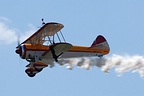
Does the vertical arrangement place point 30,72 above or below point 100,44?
below

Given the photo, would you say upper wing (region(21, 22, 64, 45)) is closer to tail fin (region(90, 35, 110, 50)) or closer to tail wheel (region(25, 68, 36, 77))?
tail wheel (region(25, 68, 36, 77))

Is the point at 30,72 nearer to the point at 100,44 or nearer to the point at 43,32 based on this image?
the point at 43,32

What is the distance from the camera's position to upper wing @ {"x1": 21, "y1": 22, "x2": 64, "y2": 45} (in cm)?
6047

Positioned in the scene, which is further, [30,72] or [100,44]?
[100,44]

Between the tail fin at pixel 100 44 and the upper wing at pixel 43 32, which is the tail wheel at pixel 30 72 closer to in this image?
the upper wing at pixel 43 32

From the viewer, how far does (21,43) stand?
205ft

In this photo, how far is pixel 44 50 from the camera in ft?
201

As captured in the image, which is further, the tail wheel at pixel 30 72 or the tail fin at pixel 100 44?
the tail fin at pixel 100 44

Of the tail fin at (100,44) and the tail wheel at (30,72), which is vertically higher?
the tail fin at (100,44)

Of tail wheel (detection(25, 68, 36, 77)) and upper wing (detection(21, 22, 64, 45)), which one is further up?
upper wing (detection(21, 22, 64, 45))

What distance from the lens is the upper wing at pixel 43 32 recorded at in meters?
60.5

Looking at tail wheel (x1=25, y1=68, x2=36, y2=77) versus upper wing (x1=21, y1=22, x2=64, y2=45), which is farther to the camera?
tail wheel (x1=25, y1=68, x2=36, y2=77)

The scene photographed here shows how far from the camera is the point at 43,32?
202 feet

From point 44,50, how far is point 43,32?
1185 millimetres
